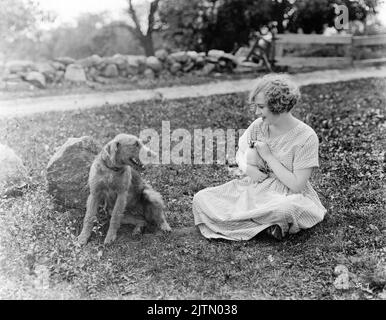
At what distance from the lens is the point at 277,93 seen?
530 cm

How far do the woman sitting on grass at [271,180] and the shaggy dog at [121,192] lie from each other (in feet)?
2.03

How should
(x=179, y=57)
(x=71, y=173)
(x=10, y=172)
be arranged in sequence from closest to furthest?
1. (x=71, y=173)
2. (x=10, y=172)
3. (x=179, y=57)

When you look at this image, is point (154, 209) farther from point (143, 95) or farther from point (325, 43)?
point (325, 43)

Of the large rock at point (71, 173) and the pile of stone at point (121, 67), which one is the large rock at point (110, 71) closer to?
the pile of stone at point (121, 67)

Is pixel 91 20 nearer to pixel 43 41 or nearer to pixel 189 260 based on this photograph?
pixel 43 41

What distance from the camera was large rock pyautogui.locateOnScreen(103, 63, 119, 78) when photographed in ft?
57.7

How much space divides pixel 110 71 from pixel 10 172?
11.1 meters

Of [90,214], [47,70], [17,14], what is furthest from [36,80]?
[90,214]

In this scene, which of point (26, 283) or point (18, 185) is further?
point (18, 185)

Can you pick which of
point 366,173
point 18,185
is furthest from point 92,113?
point 366,173

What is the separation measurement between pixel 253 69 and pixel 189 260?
14.0m

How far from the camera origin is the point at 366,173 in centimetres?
751

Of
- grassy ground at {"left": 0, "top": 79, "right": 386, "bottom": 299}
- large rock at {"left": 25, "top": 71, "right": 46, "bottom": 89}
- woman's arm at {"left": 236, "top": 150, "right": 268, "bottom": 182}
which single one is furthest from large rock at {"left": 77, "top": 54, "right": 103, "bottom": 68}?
woman's arm at {"left": 236, "top": 150, "right": 268, "bottom": 182}

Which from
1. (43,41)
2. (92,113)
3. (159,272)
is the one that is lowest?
(159,272)
